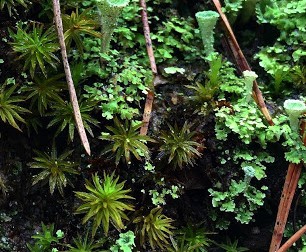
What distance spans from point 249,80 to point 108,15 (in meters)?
0.88

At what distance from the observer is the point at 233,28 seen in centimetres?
253

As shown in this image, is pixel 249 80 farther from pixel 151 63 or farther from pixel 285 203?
pixel 285 203

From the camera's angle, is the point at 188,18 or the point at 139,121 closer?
the point at 139,121

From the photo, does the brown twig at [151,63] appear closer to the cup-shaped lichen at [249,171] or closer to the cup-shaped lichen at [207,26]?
the cup-shaped lichen at [207,26]

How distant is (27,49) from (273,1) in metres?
1.67

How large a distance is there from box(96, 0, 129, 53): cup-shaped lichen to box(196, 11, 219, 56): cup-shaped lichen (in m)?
0.53

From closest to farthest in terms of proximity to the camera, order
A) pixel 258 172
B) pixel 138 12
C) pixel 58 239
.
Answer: pixel 58 239 → pixel 258 172 → pixel 138 12

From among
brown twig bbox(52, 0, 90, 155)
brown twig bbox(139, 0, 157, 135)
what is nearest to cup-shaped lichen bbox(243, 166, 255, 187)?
brown twig bbox(139, 0, 157, 135)

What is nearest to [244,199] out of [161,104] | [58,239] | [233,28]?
[161,104]

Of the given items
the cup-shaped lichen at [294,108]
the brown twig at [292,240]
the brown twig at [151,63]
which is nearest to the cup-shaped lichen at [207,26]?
the brown twig at [151,63]

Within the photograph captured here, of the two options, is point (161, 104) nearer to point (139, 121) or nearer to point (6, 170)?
point (139, 121)

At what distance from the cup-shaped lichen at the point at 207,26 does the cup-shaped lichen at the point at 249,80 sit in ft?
1.23

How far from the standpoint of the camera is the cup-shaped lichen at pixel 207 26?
2.14 m

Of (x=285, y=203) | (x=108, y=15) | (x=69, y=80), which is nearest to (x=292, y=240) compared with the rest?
(x=285, y=203)
